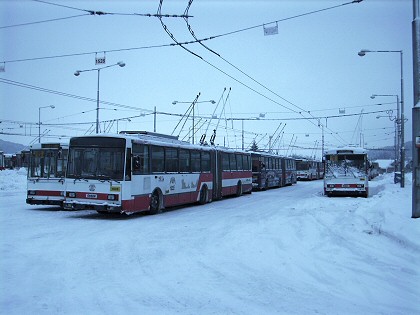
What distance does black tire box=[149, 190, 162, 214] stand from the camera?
57.2 ft

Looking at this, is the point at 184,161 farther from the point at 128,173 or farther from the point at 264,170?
the point at 264,170

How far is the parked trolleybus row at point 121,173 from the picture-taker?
15406 mm

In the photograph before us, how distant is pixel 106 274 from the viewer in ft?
25.2

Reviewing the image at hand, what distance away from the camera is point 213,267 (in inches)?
329

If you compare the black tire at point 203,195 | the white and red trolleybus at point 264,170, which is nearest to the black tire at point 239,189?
the white and red trolleybus at point 264,170

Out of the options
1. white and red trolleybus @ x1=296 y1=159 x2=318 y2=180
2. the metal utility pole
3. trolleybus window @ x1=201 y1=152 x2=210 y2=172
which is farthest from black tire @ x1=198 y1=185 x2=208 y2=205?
white and red trolleybus @ x1=296 y1=159 x2=318 y2=180

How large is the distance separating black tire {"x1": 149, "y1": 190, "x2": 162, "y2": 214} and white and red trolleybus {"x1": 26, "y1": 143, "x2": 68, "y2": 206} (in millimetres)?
3423

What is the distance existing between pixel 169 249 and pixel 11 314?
4.71m

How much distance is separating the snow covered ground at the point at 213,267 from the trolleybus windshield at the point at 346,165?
13.4 m

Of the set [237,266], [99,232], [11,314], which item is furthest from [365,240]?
[11,314]

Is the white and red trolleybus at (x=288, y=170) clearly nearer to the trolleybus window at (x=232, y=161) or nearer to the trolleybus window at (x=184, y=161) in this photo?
the trolleybus window at (x=232, y=161)

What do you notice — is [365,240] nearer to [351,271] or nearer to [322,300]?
[351,271]

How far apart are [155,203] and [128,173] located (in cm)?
268

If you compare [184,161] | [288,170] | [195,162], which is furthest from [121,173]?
[288,170]
